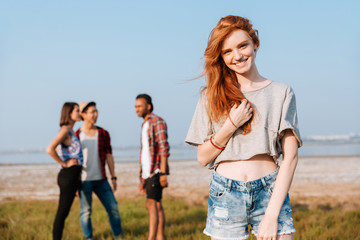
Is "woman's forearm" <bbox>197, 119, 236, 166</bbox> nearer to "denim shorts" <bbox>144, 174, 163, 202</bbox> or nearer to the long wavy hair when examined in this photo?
the long wavy hair

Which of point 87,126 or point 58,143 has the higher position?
point 87,126

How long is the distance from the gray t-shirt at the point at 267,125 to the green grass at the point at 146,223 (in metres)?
3.36

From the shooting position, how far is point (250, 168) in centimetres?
204

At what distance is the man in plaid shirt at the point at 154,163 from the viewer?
205 inches

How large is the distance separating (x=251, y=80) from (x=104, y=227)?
5140 mm

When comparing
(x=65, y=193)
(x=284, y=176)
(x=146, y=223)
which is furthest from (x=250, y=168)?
(x=146, y=223)

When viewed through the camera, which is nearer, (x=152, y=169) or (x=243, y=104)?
(x=243, y=104)

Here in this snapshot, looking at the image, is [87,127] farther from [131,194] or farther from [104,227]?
[131,194]

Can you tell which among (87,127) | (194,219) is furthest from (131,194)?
(87,127)

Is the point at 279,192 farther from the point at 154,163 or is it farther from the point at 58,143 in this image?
the point at 58,143

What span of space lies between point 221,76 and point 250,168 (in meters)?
0.57

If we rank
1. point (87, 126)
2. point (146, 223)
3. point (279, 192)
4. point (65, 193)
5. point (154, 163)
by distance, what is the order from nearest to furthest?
point (279, 192), point (65, 193), point (154, 163), point (87, 126), point (146, 223)

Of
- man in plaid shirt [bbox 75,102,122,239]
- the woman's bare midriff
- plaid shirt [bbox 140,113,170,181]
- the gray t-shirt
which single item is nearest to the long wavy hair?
the gray t-shirt

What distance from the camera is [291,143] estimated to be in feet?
6.61
